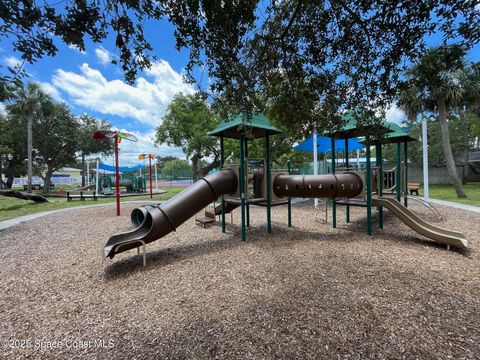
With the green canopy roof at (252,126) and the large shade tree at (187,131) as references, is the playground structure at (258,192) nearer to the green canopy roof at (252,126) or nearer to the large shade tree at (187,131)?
the green canopy roof at (252,126)

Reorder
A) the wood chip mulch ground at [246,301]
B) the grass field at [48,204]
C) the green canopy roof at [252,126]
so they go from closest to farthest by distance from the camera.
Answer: the wood chip mulch ground at [246,301] → the green canopy roof at [252,126] → the grass field at [48,204]

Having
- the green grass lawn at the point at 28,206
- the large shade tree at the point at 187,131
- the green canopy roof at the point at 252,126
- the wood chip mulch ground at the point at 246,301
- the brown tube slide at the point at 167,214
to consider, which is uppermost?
the large shade tree at the point at 187,131

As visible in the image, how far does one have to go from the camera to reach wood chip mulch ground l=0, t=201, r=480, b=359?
2328mm

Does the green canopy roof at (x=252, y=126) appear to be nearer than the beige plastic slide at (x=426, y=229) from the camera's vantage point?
No

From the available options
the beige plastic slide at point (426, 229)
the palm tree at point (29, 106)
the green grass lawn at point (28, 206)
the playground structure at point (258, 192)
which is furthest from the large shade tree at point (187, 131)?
the palm tree at point (29, 106)

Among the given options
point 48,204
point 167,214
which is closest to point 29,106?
point 48,204

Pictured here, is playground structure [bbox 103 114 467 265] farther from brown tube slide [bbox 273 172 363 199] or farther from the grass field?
the grass field

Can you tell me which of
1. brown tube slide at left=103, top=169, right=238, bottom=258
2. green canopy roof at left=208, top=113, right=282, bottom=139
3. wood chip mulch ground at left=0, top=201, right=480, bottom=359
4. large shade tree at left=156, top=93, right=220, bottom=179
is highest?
large shade tree at left=156, top=93, right=220, bottom=179

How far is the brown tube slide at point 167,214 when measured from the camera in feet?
14.7

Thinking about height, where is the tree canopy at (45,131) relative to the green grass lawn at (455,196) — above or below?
above

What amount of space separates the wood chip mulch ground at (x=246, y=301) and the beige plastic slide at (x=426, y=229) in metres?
0.22

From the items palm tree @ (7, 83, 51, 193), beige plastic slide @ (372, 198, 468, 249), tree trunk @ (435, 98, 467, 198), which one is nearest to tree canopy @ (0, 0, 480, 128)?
beige plastic slide @ (372, 198, 468, 249)

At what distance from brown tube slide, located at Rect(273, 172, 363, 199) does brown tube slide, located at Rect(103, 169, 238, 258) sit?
6.19 ft

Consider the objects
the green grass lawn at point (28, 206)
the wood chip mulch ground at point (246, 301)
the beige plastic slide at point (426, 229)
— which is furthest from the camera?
the green grass lawn at point (28, 206)
